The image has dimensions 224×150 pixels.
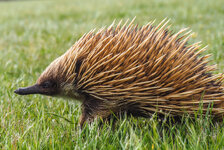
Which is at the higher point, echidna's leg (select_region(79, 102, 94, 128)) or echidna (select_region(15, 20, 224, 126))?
echidna (select_region(15, 20, 224, 126))

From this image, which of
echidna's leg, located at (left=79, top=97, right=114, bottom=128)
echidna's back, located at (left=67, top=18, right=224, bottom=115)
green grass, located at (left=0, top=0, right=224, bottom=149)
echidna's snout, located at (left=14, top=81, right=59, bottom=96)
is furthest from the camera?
echidna's snout, located at (left=14, top=81, right=59, bottom=96)

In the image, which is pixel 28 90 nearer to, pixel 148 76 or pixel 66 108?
pixel 66 108

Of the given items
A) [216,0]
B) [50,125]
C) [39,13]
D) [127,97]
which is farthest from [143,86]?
[216,0]

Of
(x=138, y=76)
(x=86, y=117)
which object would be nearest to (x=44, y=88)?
(x=86, y=117)

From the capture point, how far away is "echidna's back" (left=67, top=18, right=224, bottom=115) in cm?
267

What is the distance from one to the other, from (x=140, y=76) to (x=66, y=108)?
3.56ft

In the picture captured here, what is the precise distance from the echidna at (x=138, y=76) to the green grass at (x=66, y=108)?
0.54 ft

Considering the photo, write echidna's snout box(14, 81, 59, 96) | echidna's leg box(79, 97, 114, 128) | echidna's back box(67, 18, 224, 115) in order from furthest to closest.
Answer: echidna's snout box(14, 81, 59, 96) → echidna's leg box(79, 97, 114, 128) → echidna's back box(67, 18, 224, 115)

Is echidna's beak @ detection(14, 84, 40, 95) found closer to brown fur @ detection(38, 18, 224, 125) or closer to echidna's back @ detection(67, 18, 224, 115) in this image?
brown fur @ detection(38, 18, 224, 125)

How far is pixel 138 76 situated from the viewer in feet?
8.73

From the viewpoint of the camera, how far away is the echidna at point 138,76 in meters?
2.68

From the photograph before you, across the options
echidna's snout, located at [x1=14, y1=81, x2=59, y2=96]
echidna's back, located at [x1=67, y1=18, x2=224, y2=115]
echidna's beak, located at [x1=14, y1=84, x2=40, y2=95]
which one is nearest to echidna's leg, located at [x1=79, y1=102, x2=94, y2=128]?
echidna's back, located at [x1=67, y1=18, x2=224, y2=115]

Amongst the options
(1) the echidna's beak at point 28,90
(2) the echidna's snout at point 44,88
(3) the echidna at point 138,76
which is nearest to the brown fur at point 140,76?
(3) the echidna at point 138,76

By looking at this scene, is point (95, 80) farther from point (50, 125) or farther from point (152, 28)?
point (152, 28)
